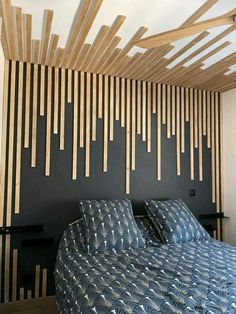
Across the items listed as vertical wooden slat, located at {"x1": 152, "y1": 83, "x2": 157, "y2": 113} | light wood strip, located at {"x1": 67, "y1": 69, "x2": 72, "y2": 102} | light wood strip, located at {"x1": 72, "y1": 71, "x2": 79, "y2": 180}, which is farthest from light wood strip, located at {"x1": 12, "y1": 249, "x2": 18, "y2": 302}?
vertical wooden slat, located at {"x1": 152, "y1": 83, "x2": 157, "y2": 113}

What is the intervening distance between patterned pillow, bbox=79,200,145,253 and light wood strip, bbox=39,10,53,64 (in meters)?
1.50

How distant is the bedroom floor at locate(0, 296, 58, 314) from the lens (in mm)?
2414

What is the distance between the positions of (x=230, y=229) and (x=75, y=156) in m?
2.31

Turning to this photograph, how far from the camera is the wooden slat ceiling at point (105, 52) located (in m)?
1.87

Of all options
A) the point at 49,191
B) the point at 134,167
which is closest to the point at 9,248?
the point at 49,191

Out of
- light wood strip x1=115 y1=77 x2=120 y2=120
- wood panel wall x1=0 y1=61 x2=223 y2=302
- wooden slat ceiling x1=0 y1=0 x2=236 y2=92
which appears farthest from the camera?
light wood strip x1=115 y1=77 x2=120 y2=120

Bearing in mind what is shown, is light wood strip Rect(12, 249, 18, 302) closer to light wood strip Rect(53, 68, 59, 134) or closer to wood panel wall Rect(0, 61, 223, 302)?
wood panel wall Rect(0, 61, 223, 302)

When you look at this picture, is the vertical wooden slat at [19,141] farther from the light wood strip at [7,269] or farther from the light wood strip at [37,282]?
the light wood strip at [37,282]

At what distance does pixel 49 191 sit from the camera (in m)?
2.68

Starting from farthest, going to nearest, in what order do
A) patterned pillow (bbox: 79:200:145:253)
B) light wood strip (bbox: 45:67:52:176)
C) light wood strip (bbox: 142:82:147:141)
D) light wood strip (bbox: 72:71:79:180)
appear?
light wood strip (bbox: 142:82:147:141)
light wood strip (bbox: 72:71:79:180)
light wood strip (bbox: 45:67:52:176)
patterned pillow (bbox: 79:200:145:253)

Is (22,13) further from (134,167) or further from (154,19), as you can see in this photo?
(134,167)

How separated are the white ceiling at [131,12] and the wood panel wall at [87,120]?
0.68 m

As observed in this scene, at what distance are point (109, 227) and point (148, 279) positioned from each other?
2.45 feet

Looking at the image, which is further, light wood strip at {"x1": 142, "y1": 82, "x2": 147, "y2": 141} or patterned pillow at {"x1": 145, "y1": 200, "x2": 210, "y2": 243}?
light wood strip at {"x1": 142, "y1": 82, "x2": 147, "y2": 141}
